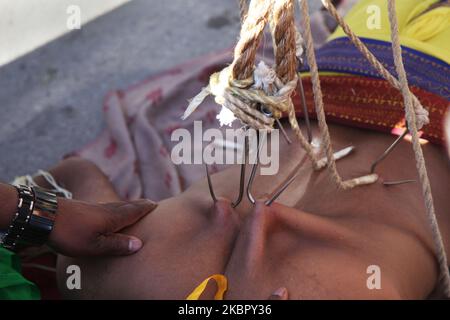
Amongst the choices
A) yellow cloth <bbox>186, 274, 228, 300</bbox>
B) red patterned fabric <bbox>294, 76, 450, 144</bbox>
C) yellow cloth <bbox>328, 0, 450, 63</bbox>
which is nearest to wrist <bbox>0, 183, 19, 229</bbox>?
yellow cloth <bbox>186, 274, 228, 300</bbox>

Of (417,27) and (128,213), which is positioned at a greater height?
(417,27)

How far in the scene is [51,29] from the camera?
1747 mm

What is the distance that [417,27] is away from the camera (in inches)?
41.4

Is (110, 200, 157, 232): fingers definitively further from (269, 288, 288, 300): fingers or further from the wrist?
(269, 288, 288, 300): fingers

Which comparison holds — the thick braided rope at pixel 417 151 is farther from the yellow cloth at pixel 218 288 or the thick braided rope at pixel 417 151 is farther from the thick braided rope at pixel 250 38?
the yellow cloth at pixel 218 288

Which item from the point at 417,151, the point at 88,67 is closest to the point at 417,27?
the point at 417,151

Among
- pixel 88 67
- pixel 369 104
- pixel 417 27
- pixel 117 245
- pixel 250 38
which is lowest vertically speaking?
pixel 117 245

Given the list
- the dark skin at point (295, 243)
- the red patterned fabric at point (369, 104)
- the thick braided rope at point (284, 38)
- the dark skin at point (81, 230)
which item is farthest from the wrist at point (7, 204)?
the red patterned fabric at point (369, 104)

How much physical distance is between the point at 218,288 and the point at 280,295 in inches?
3.3

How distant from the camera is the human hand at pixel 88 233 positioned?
0.79 m

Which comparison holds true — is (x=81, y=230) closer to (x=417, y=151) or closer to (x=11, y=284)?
(x=11, y=284)

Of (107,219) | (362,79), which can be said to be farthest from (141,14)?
(107,219)
